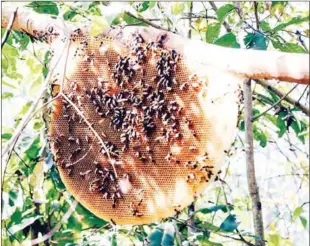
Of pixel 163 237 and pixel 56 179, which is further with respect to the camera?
pixel 56 179

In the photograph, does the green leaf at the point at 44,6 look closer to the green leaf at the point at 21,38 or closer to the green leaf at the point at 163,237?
the green leaf at the point at 21,38

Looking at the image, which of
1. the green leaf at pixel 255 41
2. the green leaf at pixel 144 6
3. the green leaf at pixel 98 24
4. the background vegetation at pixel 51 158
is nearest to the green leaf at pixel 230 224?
the background vegetation at pixel 51 158

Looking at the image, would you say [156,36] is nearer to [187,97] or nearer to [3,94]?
[187,97]

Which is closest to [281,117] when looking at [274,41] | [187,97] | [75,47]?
[274,41]

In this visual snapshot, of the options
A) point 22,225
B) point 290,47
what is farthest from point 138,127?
point 22,225

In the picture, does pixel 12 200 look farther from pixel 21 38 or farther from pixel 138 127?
pixel 138 127
